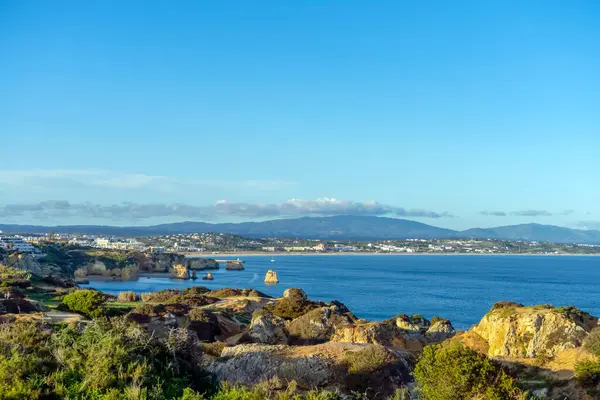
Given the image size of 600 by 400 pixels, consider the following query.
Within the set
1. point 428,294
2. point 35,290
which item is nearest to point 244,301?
point 35,290

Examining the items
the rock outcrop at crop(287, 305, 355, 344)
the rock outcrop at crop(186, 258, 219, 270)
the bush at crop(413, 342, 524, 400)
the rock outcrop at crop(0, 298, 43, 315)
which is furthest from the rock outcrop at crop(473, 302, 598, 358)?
the rock outcrop at crop(186, 258, 219, 270)

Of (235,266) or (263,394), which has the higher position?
(263,394)

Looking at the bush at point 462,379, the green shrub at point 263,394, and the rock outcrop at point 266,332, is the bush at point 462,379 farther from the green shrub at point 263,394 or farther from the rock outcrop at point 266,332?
the rock outcrop at point 266,332

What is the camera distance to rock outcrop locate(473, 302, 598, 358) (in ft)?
78.8

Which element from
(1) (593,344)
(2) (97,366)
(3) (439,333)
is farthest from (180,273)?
(2) (97,366)

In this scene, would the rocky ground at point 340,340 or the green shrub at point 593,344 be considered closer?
the rocky ground at point 340,340

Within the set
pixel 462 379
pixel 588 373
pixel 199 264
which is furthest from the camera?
pixel 199 264

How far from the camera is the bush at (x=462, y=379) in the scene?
1133cm

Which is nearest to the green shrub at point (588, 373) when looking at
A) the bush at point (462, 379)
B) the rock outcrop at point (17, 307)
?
the bush at point (462, 379)

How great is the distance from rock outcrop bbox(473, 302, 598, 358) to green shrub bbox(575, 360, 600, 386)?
352 inches

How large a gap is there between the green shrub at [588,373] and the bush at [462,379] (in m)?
3.39

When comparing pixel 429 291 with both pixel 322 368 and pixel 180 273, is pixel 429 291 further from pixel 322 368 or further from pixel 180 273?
pixel 322 368

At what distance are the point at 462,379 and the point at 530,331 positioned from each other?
14.8 metres

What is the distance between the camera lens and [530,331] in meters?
24.7
